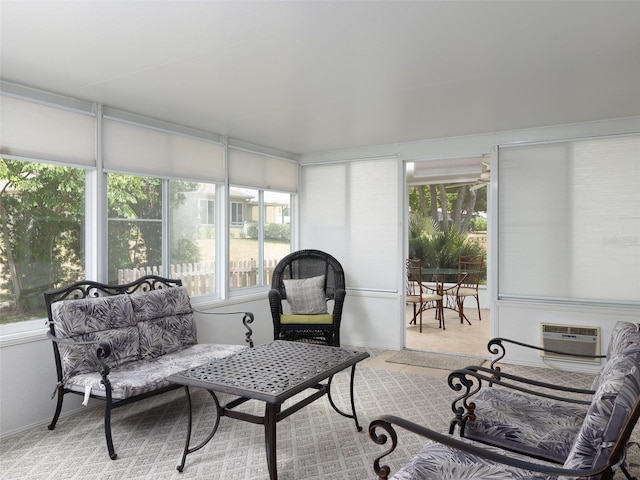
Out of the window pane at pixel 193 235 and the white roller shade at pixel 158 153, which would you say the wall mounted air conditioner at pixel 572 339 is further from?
the white roller shade at pixel 158 153

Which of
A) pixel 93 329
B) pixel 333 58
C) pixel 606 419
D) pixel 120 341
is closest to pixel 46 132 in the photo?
pixel 93 329

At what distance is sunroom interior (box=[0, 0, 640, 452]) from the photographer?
2.41m

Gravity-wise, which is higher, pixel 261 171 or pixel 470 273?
pixel 261 171

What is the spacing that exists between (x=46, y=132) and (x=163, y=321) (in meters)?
1.71

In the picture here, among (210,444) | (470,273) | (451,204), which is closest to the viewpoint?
(210,444)

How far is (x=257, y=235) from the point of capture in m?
5.79

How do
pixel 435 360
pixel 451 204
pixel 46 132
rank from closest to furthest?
pixel 46 132 < pixel 435 360 < pixel 451 204

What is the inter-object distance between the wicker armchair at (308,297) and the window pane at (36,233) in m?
2.02

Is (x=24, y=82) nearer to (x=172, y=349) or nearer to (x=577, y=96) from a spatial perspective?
(x=172, y=349)

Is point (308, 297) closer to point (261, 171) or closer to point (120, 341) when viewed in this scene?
point (261, 171)

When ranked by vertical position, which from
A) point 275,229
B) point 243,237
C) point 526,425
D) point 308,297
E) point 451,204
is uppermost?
point 451,204

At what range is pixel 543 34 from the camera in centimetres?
250

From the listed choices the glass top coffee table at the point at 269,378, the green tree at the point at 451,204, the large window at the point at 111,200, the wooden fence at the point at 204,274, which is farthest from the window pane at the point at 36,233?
the green tree at the point at 451,204

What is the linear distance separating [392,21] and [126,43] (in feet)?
4.88
